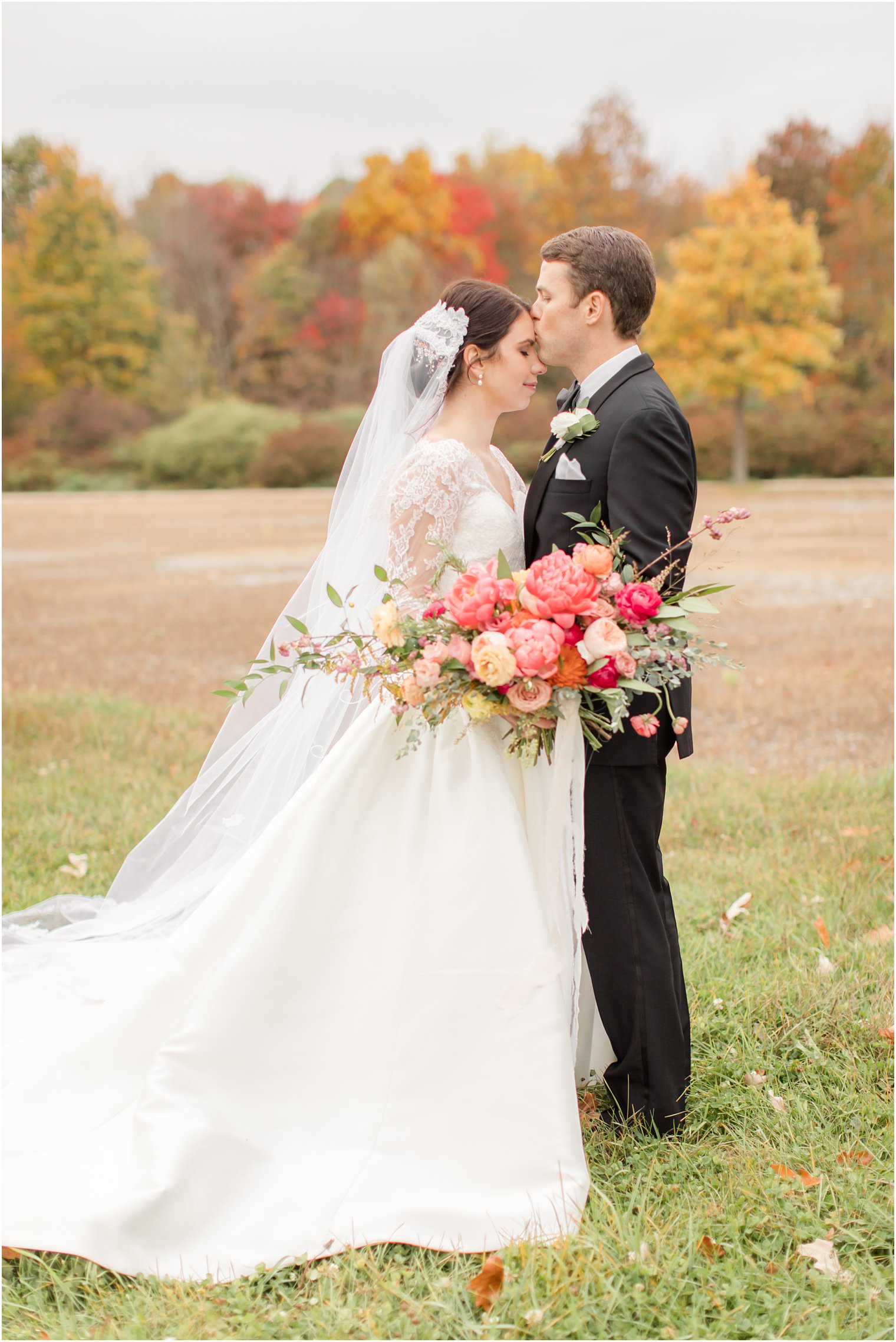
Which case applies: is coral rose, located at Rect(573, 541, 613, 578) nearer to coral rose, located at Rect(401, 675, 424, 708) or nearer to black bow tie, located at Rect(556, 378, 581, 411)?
coral rose, located at Rect(401, 675, 424, 708)

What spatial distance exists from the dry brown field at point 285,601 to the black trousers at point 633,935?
2.13ft

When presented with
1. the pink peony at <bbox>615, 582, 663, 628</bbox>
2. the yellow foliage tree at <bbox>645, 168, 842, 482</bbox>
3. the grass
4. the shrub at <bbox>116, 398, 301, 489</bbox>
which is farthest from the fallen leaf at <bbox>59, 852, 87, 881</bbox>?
the shrub at <bbox>116, 398, 301, 489</bbox>

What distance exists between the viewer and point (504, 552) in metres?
3.38

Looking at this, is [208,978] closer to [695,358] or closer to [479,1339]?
[479,1339]

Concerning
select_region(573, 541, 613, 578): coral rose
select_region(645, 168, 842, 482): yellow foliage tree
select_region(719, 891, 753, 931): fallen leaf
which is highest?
select_region(645, 168, 842, 482): yellow foliage tree

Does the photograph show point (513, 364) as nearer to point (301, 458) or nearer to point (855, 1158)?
point (855, 1158)

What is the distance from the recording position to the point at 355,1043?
3.04 meters

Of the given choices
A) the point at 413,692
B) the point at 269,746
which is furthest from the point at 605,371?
the point at 269,746

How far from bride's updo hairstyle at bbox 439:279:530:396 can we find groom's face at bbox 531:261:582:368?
16 centimetres

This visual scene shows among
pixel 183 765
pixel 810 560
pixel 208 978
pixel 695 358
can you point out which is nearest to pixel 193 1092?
pixel 208 978

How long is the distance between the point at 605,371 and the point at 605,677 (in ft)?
3.44

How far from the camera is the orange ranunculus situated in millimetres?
2672

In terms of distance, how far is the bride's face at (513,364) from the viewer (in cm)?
348

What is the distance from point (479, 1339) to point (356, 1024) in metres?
0.84
